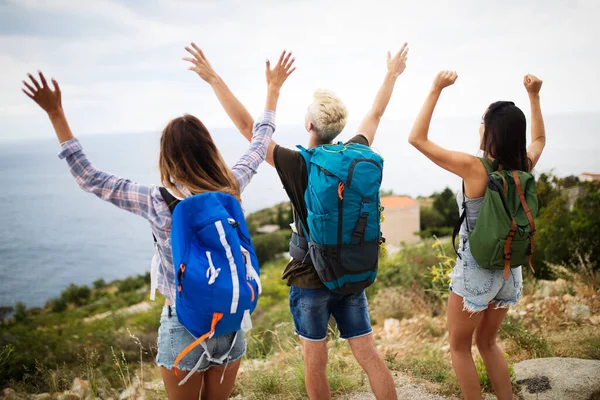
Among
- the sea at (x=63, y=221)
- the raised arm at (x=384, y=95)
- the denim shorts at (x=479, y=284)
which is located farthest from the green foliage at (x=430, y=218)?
the denim shorts at (x=479, y=284)

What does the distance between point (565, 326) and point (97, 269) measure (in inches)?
1755

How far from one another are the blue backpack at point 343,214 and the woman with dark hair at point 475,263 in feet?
1.17

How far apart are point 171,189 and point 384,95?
61.8 inches

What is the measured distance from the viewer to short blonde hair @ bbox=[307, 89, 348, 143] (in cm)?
224

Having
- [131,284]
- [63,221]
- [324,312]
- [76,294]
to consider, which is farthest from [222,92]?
[63,221]

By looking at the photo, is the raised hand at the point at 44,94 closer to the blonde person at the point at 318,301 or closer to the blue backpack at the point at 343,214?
the blonde person at the point at 318,301

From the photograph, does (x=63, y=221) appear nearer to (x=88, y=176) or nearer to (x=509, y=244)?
(x=88, y=176)

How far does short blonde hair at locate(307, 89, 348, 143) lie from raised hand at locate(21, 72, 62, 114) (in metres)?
Answer: 1.17

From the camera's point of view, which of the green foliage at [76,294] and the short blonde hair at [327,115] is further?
the green foliage at [76,294]

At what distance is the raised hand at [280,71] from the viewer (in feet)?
8.11

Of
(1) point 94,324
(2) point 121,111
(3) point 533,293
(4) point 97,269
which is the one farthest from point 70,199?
(3) point 533,293

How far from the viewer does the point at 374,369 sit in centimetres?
225

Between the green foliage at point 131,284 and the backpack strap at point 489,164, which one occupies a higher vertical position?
the backpack strap at point 489,164

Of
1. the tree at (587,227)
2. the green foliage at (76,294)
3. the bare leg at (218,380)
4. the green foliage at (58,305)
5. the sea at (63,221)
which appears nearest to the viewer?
the bare leg at (218,380)
